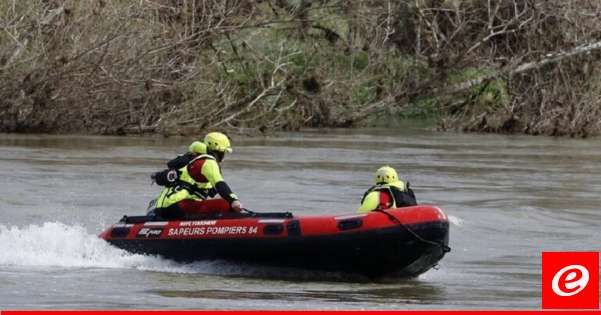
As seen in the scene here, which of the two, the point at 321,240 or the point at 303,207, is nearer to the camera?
the point at 321,240

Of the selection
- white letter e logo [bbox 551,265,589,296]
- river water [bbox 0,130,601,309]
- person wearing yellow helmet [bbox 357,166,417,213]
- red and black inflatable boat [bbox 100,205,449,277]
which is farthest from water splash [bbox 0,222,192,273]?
white letter e logo [bbox 551,265,589,296]

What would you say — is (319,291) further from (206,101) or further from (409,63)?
(409,63)

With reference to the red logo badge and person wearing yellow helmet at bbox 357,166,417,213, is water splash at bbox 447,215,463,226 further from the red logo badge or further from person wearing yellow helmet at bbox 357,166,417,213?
person wearing yellow helmet at bbox 357,166,417,213

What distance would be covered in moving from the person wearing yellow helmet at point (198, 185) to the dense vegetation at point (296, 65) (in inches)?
573

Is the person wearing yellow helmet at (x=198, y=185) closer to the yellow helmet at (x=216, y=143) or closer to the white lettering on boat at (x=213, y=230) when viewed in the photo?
the yellow helmet at (x=216, y=143)

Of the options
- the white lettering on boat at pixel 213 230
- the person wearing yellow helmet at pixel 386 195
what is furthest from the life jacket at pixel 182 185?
the person wearing yellow helmet at pixel 386 195

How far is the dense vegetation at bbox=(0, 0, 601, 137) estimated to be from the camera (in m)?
29.5

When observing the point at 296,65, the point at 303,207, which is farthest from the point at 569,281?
the point at 296,65

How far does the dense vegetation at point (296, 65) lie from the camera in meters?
29.5

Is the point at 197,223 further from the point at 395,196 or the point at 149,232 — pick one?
the point at 395,196

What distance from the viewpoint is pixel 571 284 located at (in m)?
12.0

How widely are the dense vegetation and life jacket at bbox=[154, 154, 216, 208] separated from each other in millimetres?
14523

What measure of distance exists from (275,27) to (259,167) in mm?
8649

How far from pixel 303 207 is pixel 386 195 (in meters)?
6.88
